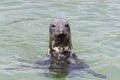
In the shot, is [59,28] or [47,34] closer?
[59,28]

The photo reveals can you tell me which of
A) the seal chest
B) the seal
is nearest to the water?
the seal

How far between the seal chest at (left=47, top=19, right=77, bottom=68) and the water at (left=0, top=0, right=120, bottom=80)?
486mm

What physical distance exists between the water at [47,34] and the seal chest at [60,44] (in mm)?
486

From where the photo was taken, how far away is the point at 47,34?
1445 centimetres

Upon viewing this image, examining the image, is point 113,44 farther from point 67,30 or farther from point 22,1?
point 22,1

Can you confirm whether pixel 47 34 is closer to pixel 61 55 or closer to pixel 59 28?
pixel 61 55

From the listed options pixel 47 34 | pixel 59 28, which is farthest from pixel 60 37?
pixel 47 34

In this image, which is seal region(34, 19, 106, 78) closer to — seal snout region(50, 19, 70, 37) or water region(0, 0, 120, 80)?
seal snout region(50, 19, 70, 37)

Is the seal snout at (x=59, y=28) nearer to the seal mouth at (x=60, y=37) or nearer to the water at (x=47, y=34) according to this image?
the seal mouth at (x=60, y=37)

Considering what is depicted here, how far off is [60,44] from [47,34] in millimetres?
2664

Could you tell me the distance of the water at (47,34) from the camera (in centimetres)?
1195

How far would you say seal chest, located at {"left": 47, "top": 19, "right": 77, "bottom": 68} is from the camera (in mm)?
11523

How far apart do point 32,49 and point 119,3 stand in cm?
485

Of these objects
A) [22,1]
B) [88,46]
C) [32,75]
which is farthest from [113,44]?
[22,1]
